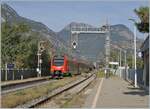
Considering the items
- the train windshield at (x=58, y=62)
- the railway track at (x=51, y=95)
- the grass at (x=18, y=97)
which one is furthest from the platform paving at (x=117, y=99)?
the train windshield at (x=58, y=62)

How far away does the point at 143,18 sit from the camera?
24484 millimetres

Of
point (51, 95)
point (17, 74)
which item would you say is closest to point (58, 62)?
point (17, 74)

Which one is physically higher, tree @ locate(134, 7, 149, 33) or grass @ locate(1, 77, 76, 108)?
tree @ locate(134, 7, 149, 33)

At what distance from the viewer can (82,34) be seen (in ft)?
334

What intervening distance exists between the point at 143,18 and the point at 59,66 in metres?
46.9

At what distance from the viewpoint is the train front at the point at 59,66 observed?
70625 millimetres

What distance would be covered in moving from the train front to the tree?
45421 mm

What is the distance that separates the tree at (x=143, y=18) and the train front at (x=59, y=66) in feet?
149

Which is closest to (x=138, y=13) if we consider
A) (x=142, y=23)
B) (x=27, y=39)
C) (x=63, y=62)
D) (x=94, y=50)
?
(x=142, y=23)

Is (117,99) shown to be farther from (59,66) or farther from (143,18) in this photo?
(59,66)

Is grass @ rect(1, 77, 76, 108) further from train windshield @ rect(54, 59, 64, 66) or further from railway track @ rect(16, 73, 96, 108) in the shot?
train windshield @ rect(54, 59, 64, 66)

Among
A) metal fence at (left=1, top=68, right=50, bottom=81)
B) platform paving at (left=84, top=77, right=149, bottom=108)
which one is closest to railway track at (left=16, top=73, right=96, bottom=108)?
platform paving at (left=84, top=77, right=149, bottom=108)

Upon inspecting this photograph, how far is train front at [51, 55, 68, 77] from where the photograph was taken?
70.6m

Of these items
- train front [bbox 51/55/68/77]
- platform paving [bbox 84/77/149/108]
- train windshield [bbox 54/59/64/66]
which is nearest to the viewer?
platform paving [bbox 84/77/149/108]
